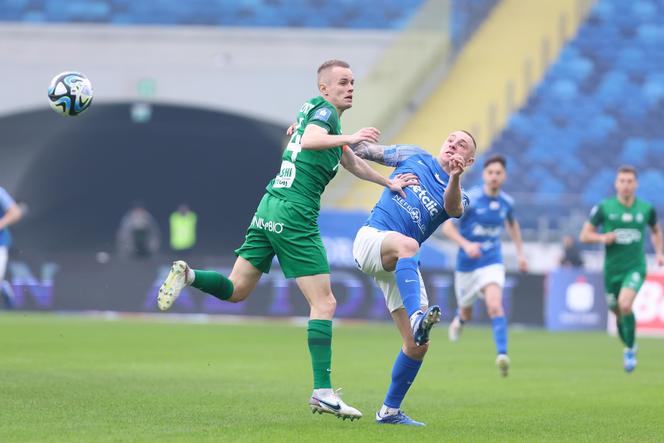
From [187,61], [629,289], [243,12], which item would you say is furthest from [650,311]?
[243,12]

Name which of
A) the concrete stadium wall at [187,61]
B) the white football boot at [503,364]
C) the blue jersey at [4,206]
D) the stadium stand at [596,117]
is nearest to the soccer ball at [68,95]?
the white football boot at [503,364]

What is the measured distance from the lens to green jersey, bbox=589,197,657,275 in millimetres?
14727

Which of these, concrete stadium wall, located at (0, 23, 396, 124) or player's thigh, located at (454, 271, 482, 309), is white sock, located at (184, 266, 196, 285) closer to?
player's thigh, located at (454, 271, 482, 309)

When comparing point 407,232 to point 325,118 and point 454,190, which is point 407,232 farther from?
point 325,118

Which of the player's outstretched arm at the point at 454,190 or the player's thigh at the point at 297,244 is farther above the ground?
the player's outstretched arm at the point at 454,190

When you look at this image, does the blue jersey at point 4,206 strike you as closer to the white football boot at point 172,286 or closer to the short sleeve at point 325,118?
the white football boot at point 172,286

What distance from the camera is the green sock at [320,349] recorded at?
792 centimetres

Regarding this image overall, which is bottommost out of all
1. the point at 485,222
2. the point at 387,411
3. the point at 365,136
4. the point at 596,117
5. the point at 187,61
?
the point at 387,411

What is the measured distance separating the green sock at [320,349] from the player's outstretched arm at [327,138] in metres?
1.13

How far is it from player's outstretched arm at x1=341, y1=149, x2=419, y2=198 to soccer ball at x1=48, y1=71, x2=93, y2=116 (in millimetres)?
2682

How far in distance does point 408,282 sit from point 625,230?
706cm

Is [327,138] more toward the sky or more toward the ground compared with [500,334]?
more toward the sky

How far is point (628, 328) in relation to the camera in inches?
567

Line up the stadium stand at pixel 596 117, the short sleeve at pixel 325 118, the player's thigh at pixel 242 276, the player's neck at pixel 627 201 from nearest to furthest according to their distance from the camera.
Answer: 1. the short sleeve at pixel 325 118
2. the player's thigh at pixel 242 276
3. the player's neck at pixel 627 201
4. the stadium stand at pixel 596 117
